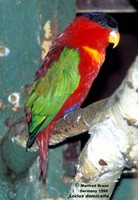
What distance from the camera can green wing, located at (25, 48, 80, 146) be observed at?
2.98m

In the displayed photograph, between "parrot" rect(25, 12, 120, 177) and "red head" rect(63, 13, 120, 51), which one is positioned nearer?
"parrot" rect(25, 12, 120, 177)

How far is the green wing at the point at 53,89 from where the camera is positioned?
298 cm

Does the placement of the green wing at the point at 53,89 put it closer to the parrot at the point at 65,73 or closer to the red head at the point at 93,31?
the parrot at the point at 65,73

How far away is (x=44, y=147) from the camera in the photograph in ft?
9.73

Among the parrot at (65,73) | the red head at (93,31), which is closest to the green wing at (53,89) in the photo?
the parrot at (65,73)

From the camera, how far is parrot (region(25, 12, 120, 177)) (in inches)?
117

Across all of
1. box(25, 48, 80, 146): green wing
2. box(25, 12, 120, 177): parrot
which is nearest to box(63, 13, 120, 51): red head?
box(25, 12, 120, 177): parrot

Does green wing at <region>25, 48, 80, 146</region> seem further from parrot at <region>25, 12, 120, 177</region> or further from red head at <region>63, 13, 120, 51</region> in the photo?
red head at <region>63, 13, 120, 51</region>

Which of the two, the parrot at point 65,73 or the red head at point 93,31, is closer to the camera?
the parrot at point 65,73

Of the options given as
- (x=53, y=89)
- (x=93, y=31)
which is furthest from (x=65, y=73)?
(x=93, y=31)

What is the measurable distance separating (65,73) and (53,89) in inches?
4.5

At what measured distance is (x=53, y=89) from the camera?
9.99ft

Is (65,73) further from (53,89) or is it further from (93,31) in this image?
(93,31)

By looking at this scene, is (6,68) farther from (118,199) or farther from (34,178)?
(118,199)
